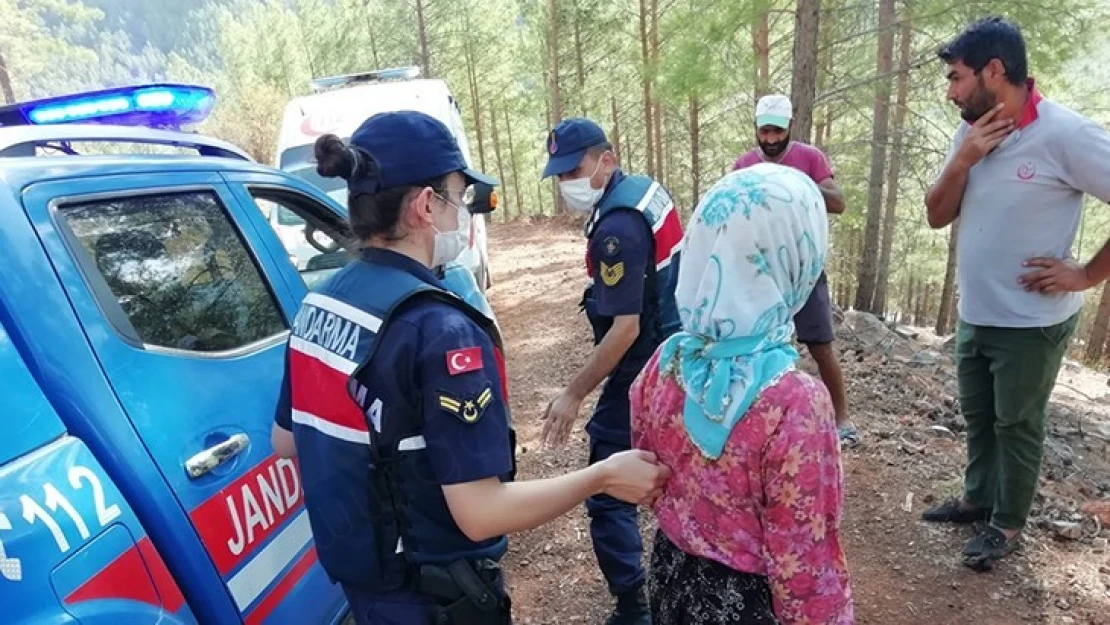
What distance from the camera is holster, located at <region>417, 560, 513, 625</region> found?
1.45m

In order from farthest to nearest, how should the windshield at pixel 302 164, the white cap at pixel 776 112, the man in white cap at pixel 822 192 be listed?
the windshield at pixel 302 164 < the white cap at pixel 776 112 < the man in white cap at pixel 822 192

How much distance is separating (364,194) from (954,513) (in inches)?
133

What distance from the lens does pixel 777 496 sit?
4.62ft

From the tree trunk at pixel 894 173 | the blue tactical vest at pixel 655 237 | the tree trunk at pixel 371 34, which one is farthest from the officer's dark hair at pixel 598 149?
the tree trunk at pixel 371 34

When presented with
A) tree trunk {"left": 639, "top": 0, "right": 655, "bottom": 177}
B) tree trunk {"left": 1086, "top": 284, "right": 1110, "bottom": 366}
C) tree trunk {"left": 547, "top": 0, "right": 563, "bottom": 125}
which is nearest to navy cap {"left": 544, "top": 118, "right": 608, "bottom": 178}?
tree trunk {"left": 639, "top": 0, "right": 655, "bottom": 177}

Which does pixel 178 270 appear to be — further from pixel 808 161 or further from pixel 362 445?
pixel 808 161

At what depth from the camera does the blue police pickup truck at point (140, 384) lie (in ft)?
4.07

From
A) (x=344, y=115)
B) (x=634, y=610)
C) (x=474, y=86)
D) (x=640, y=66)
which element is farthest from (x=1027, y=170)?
(x=474, y=86)

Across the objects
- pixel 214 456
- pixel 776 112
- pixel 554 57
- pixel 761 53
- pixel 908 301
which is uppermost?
pixel 554 57

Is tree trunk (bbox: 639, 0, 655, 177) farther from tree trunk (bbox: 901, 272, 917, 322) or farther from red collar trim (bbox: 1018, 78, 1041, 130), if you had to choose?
tree trunk (bbox: 901, 272, 917, 322)

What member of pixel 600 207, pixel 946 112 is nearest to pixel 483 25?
pixel 946 112

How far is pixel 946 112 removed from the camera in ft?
34.7

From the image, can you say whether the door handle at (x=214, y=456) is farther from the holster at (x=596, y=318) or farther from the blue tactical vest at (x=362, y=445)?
the holster at (x=596, y=318)

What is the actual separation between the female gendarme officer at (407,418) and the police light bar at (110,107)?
4.30ft
